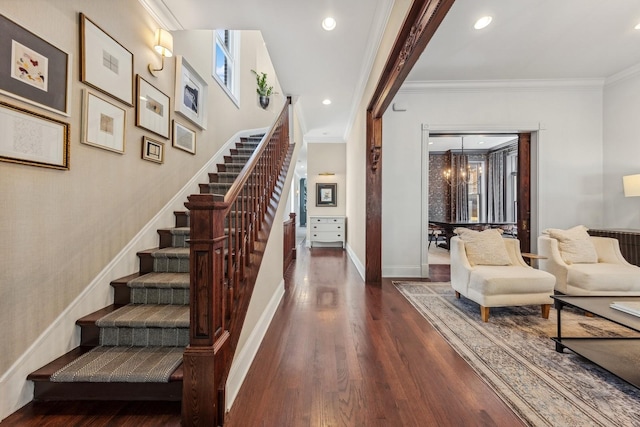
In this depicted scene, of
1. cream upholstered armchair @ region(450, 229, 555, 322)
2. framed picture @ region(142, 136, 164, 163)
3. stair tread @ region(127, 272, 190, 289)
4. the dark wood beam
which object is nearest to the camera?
the dark wood beam

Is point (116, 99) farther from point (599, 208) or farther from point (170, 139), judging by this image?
point (599, 208)

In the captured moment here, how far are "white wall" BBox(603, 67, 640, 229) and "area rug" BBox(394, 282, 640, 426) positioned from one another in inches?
→ 92.7

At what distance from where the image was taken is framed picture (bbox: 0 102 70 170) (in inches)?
51.1

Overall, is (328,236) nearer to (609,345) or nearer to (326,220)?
(326,220)

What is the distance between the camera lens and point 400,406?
55.2 inches

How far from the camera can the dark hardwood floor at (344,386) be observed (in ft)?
4.30

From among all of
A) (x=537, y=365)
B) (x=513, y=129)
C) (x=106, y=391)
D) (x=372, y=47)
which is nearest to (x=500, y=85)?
(x=513, y=129)

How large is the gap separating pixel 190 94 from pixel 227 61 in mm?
1681

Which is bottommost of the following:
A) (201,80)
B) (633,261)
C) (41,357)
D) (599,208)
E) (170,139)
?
(41,357)

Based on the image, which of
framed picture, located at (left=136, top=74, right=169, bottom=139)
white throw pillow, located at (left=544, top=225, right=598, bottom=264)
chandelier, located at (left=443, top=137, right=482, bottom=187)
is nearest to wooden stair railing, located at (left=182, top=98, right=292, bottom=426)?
framed picture, located at (left=136, top=74, right=169, bottom=139)

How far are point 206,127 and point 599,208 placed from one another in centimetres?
599

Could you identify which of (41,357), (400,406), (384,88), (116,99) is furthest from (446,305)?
(116,99)

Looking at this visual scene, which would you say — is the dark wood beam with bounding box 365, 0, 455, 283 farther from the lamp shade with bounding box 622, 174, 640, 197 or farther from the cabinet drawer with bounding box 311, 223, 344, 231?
the lamp shade with bounding box 622, 174, 640, 197

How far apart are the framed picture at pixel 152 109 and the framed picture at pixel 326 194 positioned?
4719 millimetres
